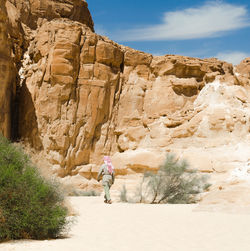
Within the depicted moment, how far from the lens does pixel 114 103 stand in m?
27.4

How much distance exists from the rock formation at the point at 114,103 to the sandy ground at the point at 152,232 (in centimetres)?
1196

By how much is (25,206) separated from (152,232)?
252 centimetres

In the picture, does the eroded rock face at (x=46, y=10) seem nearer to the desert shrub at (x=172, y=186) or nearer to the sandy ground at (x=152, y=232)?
the desert shrub at (x=172, y=186)

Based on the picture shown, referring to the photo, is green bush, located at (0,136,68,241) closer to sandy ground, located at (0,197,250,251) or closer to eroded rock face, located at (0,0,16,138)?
sandy ground, located at (0,197,250,251)

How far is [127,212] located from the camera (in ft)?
35.7

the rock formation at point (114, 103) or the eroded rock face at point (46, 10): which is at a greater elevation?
the eroded rock face at point (46, 10)

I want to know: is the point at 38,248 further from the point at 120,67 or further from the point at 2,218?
the point at 120,67

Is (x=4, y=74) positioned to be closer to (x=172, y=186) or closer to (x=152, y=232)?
(x=172, y=186)

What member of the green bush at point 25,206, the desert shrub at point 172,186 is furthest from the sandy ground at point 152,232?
the desert shrub at point 172,186

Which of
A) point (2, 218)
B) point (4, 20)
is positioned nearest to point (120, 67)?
point (4, 20)

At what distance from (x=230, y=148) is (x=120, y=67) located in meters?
10.0

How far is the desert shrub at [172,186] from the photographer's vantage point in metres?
14.7

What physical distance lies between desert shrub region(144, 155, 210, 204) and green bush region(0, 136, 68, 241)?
803 centimetres

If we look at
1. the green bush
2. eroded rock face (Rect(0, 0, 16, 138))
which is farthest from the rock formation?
the green bush
